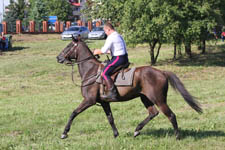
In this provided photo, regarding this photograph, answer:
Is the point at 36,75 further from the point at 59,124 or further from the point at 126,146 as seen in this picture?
the point at 126,146

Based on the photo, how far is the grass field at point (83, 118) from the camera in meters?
8.71

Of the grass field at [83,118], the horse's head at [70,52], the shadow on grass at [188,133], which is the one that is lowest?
the grass field at [83,118]

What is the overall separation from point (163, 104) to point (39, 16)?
74151 mm

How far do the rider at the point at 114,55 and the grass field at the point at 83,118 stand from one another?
115cm

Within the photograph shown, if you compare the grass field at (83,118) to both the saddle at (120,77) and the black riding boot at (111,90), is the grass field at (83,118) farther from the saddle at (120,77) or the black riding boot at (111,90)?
the saddle at (120,77)

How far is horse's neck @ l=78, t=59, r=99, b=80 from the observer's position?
961 centimetres

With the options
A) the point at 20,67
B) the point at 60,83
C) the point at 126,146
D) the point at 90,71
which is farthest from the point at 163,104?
the point at 20,67

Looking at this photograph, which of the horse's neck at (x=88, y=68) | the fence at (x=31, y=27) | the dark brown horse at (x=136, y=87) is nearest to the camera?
the dark brown horse at (x=136, y=87)

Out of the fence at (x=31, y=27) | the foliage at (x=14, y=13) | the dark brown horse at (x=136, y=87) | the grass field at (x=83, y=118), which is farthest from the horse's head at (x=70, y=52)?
the foliage at (x=14, y=13)

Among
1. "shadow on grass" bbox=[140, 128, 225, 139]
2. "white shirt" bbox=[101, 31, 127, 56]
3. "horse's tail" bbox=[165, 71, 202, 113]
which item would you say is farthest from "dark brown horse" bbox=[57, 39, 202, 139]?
"white shirt" bbox=[101, 31, 127, 56]

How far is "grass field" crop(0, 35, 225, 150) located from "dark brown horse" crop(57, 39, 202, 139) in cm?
61

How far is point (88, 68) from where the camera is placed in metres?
9.69

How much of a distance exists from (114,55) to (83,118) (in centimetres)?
411

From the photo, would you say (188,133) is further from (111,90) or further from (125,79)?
(111,90)
